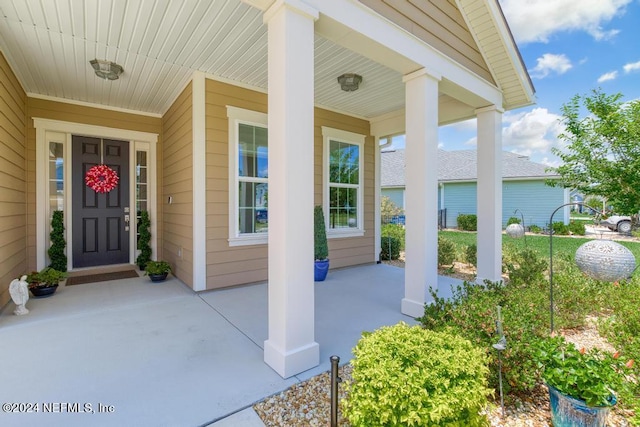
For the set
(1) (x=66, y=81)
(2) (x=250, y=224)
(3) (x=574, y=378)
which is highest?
(1) (x=66, y=81)

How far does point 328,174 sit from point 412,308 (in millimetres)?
3018

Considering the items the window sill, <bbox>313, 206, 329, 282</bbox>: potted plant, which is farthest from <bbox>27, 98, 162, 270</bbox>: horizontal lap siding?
<bbox>313, 206, 329, 282</bbox>: potted plant

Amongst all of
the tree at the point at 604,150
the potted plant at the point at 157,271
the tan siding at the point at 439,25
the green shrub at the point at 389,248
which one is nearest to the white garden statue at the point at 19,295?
the potted plant at the point at 157,271

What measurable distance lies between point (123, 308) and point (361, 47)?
392 cm

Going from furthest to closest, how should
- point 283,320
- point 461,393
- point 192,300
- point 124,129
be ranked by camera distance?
point 124,129
point 192,300
point 283,320
point 461,393

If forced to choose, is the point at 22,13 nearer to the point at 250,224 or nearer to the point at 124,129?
the point at 124,129

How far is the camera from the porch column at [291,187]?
2.15 meters

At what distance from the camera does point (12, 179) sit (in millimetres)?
3812

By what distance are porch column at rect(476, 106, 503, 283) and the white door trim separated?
5695 mm

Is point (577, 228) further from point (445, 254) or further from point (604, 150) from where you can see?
point (445, 254)

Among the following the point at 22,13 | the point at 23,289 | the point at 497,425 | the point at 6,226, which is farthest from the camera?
the point at 6,226

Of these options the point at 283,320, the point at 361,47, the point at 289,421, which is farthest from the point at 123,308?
the point at 361,47

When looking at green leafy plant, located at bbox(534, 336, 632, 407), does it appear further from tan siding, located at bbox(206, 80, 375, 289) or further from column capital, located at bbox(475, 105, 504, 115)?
tan siding, located at bbox(206, 80, 375, 289)

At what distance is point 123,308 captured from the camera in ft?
11.5
